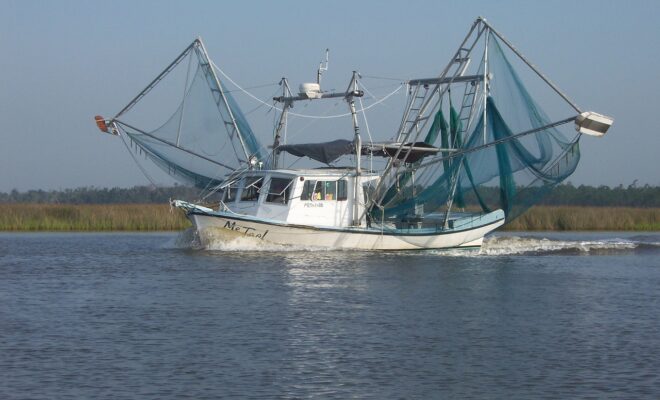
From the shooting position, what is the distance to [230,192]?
31.2 meters

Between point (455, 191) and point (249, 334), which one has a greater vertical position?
point (455, 191)

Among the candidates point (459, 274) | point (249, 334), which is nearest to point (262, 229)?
point (459, 274)

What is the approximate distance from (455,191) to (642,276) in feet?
23.1

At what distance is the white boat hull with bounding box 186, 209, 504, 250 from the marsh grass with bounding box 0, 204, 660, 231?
44.5ft

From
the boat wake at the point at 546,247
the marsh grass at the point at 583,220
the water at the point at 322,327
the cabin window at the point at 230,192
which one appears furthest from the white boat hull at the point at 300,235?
the marsh grass at the point at 583,220

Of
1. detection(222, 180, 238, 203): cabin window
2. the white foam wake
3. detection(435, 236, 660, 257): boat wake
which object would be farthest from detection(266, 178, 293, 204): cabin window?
the white foam wake

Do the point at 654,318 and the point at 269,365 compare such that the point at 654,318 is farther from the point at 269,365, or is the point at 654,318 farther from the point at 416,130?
the point at 416,130

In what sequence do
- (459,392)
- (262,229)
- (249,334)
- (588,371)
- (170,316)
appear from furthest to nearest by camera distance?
1. (262,229)
2. (170,316)
3. (249,334)
4. (588,371)
5. (459,392)

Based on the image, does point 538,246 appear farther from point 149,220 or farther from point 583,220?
point 149,220

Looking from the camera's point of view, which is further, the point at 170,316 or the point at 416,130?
the point at 416,130

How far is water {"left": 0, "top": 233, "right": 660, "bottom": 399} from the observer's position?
507 inches

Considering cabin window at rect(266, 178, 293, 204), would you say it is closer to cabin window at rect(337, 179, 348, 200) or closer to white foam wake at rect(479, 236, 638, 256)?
cabin window at rect(337, 179, 348, 200)

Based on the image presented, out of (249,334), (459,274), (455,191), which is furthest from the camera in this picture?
(455,191)

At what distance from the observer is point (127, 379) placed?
12.9m
